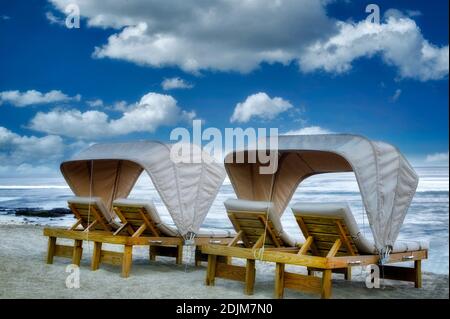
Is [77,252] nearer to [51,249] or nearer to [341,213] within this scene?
[51,249]

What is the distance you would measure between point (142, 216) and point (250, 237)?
5.47 ft

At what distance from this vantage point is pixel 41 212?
72.9 feet

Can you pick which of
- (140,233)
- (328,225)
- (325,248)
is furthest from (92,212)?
(328,225)

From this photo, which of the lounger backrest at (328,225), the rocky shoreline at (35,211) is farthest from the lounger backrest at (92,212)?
the rocky shoreline at (35,211)

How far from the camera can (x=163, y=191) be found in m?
8.64

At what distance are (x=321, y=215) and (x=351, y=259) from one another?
0.64 metres

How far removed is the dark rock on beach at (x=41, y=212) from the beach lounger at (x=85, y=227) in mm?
12330

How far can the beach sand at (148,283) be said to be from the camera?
23.6ft

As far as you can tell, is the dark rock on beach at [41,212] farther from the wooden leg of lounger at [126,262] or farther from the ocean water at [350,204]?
the wooden leg of lounger at [126,262]

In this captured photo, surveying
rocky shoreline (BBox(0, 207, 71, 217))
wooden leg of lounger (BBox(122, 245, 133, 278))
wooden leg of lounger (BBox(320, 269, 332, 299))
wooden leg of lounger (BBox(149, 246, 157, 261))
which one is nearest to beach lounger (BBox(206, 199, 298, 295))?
wooden leg of lounger (BBox(320, 269, 332, 299))

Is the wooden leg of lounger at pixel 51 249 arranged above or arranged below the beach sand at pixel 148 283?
above
